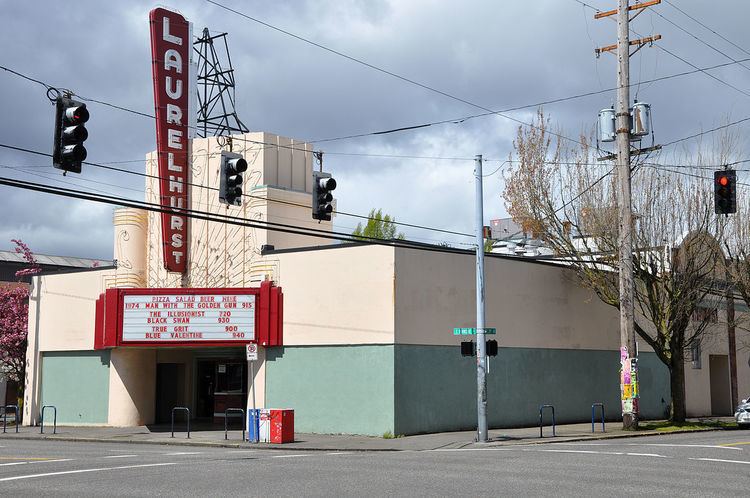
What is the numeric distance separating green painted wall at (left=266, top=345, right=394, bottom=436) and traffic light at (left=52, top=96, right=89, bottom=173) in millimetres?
15232

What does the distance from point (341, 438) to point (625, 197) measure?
11.4m

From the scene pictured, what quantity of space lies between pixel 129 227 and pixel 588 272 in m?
16.5

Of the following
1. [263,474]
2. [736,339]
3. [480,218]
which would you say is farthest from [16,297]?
[736,339]

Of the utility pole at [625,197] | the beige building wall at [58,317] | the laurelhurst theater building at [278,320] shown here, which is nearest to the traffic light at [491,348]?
the laurelhurst theater building at [278,320]

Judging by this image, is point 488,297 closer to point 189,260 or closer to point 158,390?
point 189,260

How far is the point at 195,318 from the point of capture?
1220 inches

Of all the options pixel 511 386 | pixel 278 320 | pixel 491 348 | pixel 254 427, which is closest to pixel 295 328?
pixel 278 320

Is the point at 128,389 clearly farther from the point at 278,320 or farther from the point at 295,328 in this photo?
the point at 295,328

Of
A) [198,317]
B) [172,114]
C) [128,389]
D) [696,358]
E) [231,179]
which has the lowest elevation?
[128,389]

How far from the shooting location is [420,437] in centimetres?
2762

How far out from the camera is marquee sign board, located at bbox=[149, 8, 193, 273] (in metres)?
31.9

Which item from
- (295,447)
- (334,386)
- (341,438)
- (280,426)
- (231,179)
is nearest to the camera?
(231,179)

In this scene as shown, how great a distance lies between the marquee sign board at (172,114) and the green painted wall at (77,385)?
16.5ft

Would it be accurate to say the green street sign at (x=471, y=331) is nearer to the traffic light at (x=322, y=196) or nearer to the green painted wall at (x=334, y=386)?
the green painted wall at (x=334, y=386)
